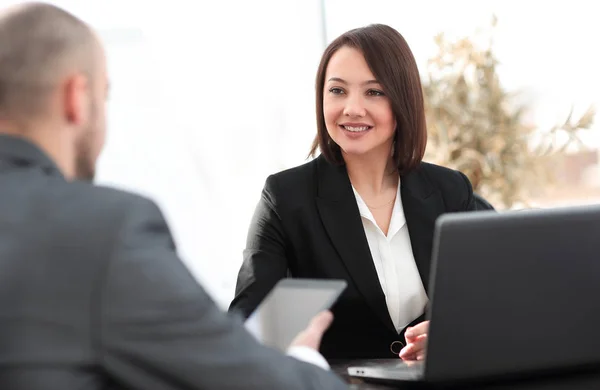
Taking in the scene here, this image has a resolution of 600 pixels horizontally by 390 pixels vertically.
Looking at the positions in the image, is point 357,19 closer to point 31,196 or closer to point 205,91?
point 205,91

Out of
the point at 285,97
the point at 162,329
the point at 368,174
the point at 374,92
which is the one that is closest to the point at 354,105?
the point at 374,92

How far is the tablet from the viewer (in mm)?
1356

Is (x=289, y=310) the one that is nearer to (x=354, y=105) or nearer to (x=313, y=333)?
(x=313, y=333)

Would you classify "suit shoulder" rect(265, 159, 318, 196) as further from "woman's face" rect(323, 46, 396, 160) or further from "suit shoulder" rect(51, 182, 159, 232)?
"suit shoulder" rect(51, 182, 159, 232)

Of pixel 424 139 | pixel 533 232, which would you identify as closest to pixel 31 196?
pixel 533 232

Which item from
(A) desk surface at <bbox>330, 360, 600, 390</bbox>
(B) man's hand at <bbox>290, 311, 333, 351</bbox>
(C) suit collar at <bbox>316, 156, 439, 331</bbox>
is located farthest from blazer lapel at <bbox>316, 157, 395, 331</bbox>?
(B) man's hand at <bbox>290, 311, 333, 351</bbox>

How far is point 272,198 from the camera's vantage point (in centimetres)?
222

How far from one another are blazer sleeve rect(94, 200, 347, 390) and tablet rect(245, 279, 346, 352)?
221 millimetres

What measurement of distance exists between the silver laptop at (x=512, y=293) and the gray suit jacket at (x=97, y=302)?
381mm

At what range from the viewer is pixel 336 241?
216cm

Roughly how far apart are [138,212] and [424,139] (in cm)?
147

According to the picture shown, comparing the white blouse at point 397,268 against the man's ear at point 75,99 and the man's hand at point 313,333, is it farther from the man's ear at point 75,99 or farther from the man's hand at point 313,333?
the man's ear at point 75,99

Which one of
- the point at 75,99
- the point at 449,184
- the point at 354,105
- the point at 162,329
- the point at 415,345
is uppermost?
the point at 75,99

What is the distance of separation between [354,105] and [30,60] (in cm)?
122
